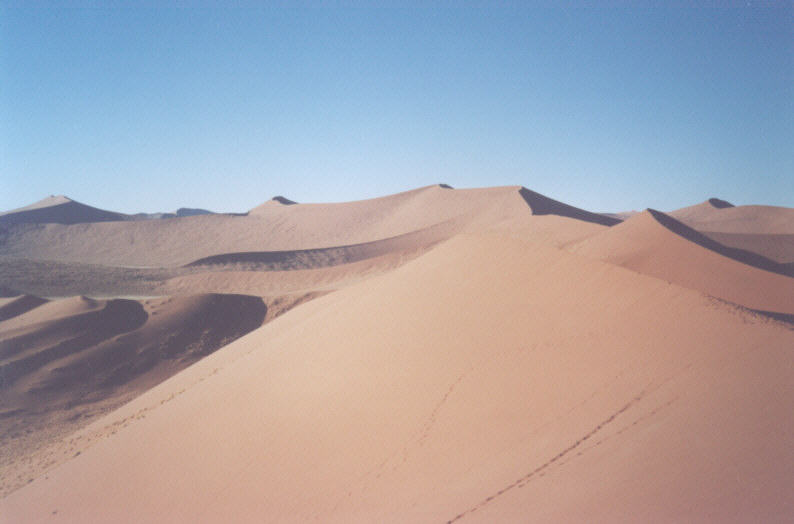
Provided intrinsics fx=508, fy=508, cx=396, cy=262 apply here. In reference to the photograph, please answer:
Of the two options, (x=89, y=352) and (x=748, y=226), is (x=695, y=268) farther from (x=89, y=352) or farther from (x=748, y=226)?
(x=748, y=226)

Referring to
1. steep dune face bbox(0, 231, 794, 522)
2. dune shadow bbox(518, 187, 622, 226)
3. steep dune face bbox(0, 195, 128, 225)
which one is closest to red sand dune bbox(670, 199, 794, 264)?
dune shadow bbox(518, 187, 622, 226)

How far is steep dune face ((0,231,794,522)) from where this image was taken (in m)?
3.82

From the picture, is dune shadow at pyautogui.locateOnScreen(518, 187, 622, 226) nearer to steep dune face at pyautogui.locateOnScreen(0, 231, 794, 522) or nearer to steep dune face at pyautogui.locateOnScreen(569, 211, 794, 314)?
steep dune face at pyautogui.locateOnScreen(569, 211, 794, 314)

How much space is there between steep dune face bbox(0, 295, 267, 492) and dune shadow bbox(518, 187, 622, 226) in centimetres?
2276

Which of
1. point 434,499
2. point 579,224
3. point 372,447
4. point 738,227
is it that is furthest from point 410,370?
point 738,227

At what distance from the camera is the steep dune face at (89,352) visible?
13.4 m

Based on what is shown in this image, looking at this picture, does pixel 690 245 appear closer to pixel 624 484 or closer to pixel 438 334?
pixel 438 334

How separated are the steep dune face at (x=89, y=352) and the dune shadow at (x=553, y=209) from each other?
22.8m

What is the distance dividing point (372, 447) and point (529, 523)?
2131 millimetres

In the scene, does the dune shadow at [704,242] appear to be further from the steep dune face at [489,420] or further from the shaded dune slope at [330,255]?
the shaded dune slope at [330,255]

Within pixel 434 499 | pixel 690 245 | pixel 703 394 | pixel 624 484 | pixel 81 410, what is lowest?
pixel 81 410

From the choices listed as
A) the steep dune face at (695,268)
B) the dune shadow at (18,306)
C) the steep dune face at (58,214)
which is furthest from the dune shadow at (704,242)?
the steep dune face at (58,214)

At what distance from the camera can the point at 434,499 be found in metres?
4.34

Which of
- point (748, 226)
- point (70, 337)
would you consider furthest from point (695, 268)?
point (748, 226)
